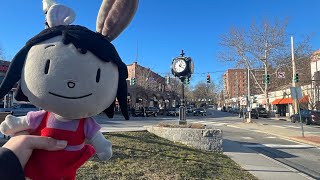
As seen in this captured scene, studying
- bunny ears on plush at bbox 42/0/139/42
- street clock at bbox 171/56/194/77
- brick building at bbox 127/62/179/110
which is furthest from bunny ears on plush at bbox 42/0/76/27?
brick building at bbox 127/62/179/110

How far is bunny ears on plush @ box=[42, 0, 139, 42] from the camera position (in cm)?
304

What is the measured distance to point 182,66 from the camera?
46.1 feet

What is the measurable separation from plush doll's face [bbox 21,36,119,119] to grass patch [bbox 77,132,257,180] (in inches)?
132

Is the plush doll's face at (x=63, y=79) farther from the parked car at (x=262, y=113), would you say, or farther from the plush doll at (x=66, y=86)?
the parked car at (x=262, y=113)

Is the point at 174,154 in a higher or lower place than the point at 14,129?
lower

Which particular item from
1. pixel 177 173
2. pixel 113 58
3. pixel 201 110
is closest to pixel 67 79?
pixel 113 58

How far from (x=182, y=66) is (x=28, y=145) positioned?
11648mm

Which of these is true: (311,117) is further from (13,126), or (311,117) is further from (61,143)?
(13,126)

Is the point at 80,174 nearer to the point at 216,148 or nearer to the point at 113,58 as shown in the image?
the point at 113,58

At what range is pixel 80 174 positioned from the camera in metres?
6.05

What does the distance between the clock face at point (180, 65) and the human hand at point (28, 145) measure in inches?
450

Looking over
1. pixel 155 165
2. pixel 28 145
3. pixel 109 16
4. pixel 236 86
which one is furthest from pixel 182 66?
pixel 236 86

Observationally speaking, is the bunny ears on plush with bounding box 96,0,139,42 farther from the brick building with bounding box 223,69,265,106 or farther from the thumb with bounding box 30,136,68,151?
the brick building with bounding box 223,69,265,106

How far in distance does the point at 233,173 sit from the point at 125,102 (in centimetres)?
488
